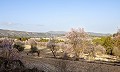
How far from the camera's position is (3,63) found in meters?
16.4

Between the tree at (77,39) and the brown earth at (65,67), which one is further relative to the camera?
the tree at (77,39)

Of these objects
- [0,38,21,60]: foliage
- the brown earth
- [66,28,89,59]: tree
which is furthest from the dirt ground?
[66,28,89,59]: tree

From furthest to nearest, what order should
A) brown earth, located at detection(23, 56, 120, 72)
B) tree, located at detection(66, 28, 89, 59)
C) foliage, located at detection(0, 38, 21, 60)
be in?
tree, located at detection(66, 28, 89, 59), foliage, located at detection(0, 38, 21, 60), brown earth, located at detection(23, 56, 120, 72)

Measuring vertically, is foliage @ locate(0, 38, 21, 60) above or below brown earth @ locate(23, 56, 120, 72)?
above

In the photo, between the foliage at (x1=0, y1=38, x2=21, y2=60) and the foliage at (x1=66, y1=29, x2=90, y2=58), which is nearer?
the foliage at (x1=0, y1=38, x2=21, y2=60)

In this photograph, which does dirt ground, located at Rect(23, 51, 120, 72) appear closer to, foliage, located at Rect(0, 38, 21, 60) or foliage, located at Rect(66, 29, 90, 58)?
foliage, located at Rect(0, 38, 21, 60)

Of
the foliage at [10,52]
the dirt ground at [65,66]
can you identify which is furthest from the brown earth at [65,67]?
the foliage at [10,52]

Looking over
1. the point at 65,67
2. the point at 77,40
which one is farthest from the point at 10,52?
the point at 77,40

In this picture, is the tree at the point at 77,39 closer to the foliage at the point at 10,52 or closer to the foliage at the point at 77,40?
the foliage at the point at 77,40

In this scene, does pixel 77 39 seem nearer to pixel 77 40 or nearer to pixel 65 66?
pixel 77 40

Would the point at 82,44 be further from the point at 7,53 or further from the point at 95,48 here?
the point at 7,53

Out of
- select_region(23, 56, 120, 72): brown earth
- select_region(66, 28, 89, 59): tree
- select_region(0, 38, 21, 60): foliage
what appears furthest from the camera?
select_region(66, 28, 89, 59): tree

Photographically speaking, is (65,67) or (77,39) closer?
(65,67)

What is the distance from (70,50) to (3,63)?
37984mm
